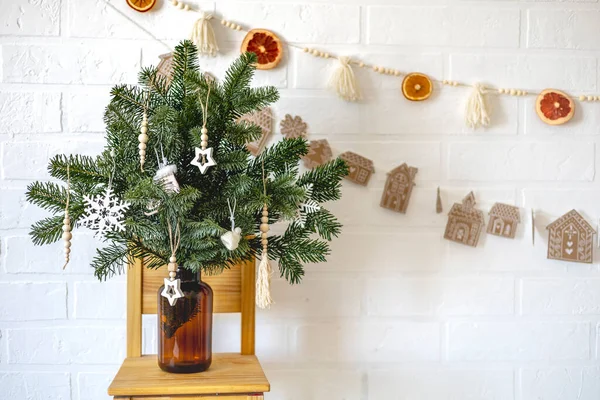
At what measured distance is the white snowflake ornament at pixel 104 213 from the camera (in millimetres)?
1004

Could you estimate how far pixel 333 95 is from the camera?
4.65 feet

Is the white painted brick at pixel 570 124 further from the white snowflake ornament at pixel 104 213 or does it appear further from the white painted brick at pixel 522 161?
the white snowflake ornament at pixel 104 213

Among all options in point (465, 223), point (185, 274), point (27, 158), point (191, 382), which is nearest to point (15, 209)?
point (27, 158)

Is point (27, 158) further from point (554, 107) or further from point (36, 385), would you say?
point (554, 107)

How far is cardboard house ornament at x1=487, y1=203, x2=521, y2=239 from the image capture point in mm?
1441

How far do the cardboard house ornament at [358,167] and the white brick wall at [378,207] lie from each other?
2 cm

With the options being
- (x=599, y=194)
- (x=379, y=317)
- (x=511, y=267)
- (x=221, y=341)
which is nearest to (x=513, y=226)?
(x=511, y=267)

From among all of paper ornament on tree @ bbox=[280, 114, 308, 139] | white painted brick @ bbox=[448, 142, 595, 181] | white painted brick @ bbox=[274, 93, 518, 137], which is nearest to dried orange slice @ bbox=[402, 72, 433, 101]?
white painted brick @ bbox=[274, 93, 518, 137]

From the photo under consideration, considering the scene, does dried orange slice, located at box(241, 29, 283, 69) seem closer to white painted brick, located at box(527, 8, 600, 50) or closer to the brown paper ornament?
the brown paper ornament

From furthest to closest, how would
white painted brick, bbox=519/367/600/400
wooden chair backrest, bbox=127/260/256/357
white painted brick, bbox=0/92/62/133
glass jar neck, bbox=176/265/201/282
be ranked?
white painted brick, bbox=519/367/600/400 < white painted brick, bbox=0/92/62/133 < wooden chair backrest, bbox=127/260/256/357 < glass jar neck, bbox=176/265/201/282

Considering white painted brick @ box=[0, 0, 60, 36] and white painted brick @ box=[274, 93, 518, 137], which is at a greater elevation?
white painted brick @ box=[0, 0, 60, 36]

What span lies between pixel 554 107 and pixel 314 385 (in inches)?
31.1

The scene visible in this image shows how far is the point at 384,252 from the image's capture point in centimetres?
143

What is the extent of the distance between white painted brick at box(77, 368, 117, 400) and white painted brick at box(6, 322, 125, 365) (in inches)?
1.1
